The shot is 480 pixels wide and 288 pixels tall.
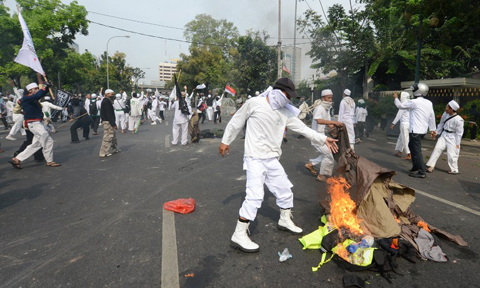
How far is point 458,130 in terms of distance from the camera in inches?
267

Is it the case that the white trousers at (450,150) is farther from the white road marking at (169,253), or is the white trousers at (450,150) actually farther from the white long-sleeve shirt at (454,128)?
the white road marking at (169,253)

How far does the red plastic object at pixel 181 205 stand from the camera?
4.36 metres

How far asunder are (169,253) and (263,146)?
5.33 ft

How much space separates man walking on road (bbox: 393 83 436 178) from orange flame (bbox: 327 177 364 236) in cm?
377

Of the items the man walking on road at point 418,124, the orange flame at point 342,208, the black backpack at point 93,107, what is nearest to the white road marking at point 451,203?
the man walking on road at point 418,124

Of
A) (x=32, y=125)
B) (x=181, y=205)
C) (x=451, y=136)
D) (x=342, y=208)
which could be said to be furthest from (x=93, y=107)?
(x=451, y=136)

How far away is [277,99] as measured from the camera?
3436 millimetres

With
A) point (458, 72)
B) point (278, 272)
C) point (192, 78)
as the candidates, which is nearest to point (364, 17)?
point (458, 72)

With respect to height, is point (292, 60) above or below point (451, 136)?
above

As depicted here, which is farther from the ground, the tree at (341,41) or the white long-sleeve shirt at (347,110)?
the tree at (341,41)

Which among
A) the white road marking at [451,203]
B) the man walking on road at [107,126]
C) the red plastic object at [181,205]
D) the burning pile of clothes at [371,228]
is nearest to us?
the burning pile of clothes at [371,228]

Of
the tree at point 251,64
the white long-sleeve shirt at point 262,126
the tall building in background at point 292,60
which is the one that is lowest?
the white long-sleeve shirt at point 262,126

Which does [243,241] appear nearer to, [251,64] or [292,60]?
[251,64]

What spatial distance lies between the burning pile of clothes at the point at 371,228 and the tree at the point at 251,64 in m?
22.0
